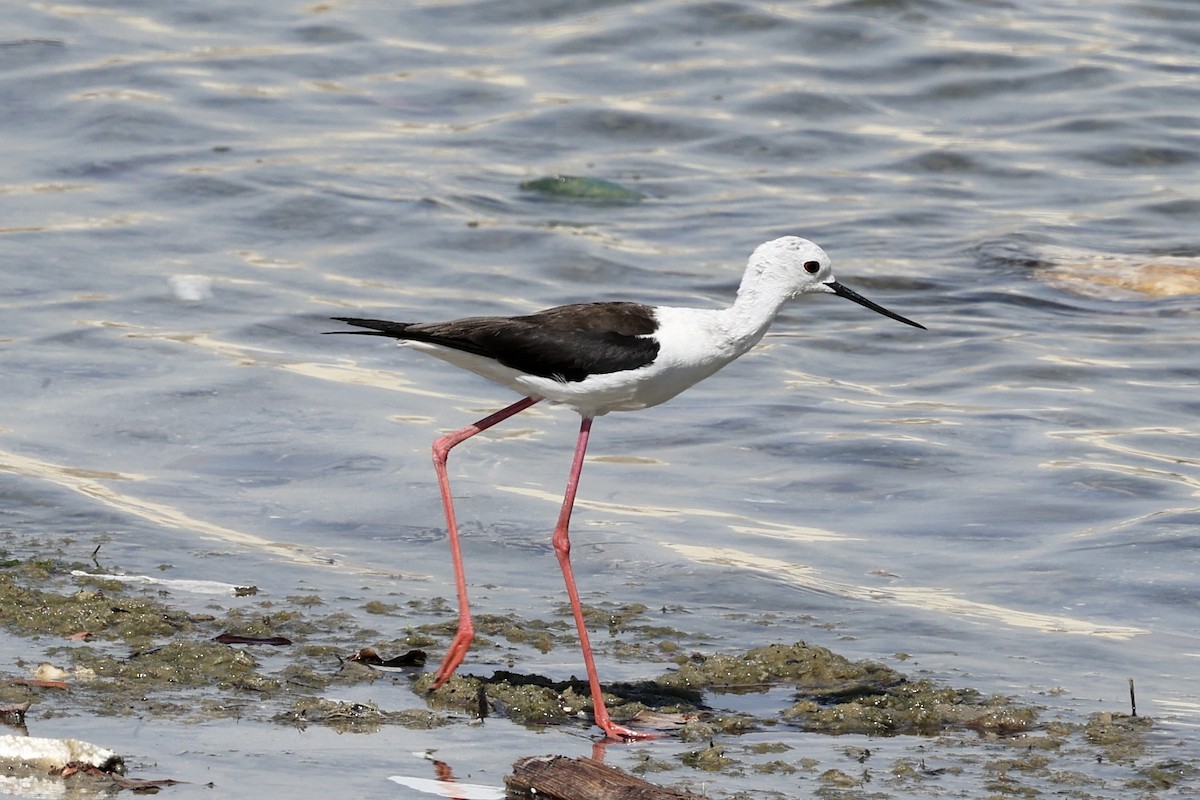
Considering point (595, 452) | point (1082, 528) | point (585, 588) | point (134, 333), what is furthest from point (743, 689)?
point (134, 333)

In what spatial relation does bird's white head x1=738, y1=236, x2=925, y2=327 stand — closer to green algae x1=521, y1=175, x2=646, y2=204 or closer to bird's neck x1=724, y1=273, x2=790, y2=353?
bird's neck x1=724, y1=273, x2=790, y2=353

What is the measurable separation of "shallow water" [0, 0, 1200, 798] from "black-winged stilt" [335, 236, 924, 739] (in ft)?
3.09

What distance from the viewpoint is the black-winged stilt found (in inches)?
250

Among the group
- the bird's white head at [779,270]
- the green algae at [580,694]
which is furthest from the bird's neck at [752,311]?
the green algae at [580,694]

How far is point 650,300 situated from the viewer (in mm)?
12461

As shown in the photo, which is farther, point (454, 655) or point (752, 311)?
point (752, 311)

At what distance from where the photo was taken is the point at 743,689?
623cm

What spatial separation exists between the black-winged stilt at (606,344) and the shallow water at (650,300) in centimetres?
94

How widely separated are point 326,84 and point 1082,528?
35.3 feet

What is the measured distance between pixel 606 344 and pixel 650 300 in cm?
614

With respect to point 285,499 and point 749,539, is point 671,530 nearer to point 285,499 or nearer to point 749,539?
point 749,539

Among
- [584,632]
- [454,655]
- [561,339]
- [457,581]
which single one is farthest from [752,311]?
[454,655]

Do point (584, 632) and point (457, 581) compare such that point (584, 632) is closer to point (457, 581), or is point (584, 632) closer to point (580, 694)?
point (580, 694)

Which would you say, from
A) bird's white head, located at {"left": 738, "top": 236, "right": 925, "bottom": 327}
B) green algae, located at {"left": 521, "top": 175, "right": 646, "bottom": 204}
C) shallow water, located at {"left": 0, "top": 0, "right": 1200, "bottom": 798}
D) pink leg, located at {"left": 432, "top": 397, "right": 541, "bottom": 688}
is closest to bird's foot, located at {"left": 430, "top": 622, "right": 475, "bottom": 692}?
pink leg, located at {"left": 432, "top": 397, "right": 541, "bottom": 688}
